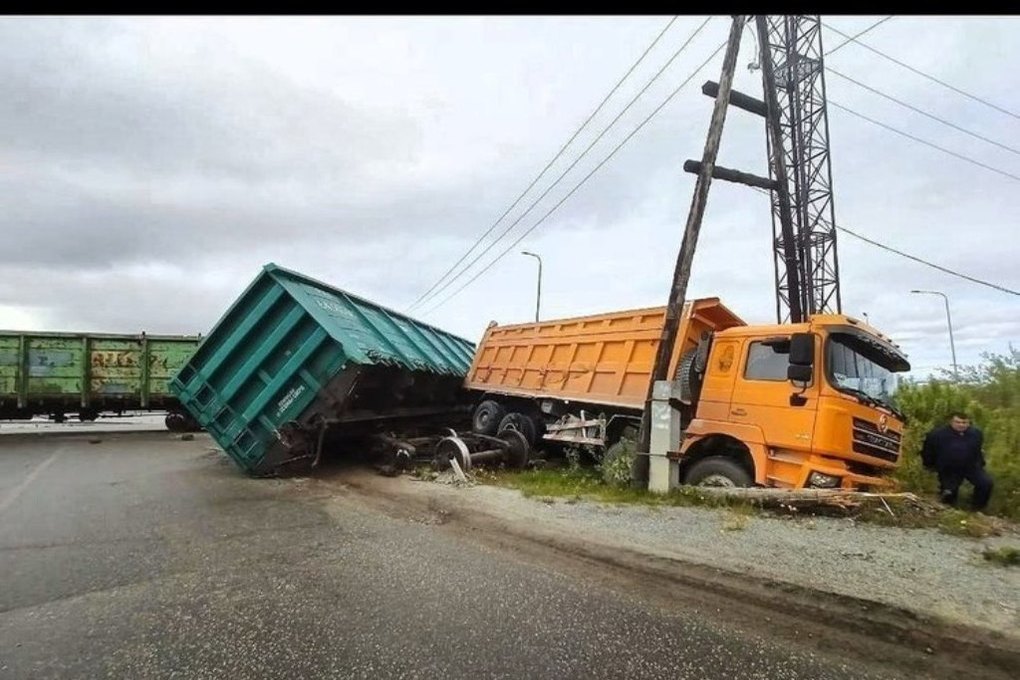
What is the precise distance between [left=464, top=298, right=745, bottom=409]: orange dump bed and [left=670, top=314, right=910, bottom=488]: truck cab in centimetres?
67

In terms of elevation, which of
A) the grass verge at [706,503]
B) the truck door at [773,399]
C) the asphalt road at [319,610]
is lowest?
the asphalt road at [319,610]

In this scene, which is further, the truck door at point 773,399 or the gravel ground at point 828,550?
the truck door at point 773,399

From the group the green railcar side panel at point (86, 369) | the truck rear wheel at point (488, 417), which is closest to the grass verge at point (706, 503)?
the truck rear wheel at point (488, 417)

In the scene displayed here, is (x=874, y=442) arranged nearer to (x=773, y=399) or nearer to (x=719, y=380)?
(x=773, y=399)

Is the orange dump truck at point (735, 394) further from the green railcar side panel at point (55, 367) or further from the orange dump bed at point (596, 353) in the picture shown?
the green railcar side panel at point (55, 367)

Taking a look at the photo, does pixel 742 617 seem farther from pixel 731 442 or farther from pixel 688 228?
A: pixel 688 228

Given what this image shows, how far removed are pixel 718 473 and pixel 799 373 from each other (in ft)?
4.96

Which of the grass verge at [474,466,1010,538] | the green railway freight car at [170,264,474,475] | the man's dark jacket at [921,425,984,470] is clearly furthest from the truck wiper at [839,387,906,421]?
the green railway freight car at [170,264,474,475]

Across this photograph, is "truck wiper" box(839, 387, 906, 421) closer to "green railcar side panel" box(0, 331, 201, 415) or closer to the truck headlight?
the truck headlight

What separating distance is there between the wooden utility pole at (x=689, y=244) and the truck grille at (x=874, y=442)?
2.19 m

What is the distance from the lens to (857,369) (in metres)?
7.11

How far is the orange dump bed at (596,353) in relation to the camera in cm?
838

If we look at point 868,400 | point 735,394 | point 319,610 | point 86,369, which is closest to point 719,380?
point 735,394

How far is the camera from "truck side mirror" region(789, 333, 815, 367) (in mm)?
6672
